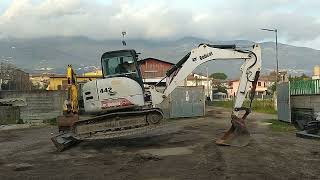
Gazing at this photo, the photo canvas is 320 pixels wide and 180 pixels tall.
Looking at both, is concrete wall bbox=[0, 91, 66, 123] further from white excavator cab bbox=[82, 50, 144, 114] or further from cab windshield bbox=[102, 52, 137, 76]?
white excavator cab bbox=[82, 50, 144, 114]

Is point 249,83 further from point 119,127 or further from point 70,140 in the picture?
point 70,140

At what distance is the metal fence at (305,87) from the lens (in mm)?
23984

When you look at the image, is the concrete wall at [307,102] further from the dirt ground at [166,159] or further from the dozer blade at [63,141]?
the dozer blade at [63,141]

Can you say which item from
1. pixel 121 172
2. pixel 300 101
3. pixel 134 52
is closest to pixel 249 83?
pixel 134 52

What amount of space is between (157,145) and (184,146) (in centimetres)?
117

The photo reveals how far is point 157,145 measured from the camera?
17.5m

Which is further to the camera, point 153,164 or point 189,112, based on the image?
point 189,112

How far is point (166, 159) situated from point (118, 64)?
487 centimetres

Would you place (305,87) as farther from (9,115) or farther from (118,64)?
(9,115)

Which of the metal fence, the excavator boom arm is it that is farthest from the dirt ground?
the metal fence

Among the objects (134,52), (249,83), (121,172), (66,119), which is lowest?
(121,172)

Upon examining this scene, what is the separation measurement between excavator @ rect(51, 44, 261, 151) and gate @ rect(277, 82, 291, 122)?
9.40 meters

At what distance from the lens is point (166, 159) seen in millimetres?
13906

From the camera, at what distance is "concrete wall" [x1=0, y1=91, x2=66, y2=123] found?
32.5m
